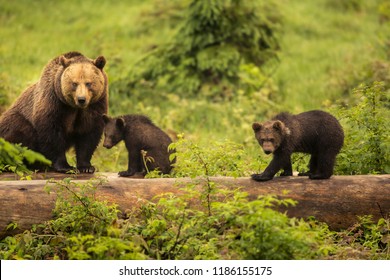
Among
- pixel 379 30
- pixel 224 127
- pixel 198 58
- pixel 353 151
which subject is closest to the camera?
pixel 353 151

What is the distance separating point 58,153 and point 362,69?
826 centimetres

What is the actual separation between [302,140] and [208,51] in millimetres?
7277

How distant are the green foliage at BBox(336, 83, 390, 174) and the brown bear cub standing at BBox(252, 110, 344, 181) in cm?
70

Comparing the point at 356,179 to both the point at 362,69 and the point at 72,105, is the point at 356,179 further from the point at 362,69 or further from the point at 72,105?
the point at 362,69

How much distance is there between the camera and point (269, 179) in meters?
7.31

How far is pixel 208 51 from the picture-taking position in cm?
1462

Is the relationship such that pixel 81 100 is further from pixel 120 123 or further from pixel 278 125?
pixel 278 125

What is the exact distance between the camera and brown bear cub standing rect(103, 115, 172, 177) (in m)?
8.85

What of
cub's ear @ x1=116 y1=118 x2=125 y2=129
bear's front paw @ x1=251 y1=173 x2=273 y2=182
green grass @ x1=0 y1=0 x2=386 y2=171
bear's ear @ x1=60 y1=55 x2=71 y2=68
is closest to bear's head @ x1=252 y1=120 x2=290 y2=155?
bear's front paw @ x1=251 y1=173 x2=273 y2=182

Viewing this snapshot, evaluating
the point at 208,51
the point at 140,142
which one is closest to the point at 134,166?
the point at 140,142

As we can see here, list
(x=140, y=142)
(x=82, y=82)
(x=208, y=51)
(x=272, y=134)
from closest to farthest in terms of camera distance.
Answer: (x=272, y=134)
(x=82, y=82)
(x=140, y=142)
(x=208, y=51)

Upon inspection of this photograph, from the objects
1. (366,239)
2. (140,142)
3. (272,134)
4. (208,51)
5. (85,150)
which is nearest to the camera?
(366,239)

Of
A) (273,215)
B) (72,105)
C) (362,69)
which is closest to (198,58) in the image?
(362,69)
